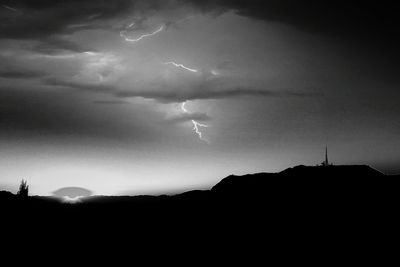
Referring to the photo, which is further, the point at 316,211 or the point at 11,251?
the point at 316,211

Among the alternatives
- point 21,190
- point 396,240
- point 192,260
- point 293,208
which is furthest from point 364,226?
point 21,190

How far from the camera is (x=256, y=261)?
75.8 feet

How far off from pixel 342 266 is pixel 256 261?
6.00 m

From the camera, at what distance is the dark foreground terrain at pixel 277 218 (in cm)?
2756

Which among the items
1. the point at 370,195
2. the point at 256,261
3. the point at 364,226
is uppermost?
the point at 370,195

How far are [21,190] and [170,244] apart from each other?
269 feet

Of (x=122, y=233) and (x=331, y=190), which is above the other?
(x=331, y=190)

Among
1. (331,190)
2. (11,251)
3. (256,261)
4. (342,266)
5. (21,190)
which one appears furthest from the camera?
(21,190)

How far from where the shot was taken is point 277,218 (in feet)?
107

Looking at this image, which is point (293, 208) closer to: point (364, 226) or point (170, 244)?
point (364, 226)

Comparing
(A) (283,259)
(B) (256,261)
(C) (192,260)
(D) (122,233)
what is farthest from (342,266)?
(D) (122,233)

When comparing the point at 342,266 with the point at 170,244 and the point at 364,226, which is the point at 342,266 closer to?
the point at 364,226

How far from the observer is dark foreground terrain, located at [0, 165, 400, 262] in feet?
90.4

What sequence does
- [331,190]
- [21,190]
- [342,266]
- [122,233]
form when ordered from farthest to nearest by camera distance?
[21,190]
[331,190]
[122,233]
[342,266]
